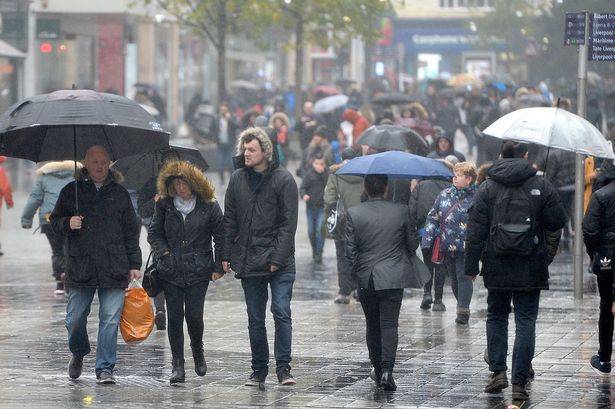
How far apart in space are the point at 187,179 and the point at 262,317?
3.57 ft

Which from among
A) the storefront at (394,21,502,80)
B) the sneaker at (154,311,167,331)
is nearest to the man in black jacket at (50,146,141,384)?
the sneaker at (154,311,167,331)

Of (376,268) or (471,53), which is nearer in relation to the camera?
(376,268)

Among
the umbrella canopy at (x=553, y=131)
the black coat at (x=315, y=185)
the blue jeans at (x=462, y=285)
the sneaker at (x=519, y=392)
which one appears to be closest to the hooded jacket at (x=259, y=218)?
the umbrella canopy at (x=553, y=131)

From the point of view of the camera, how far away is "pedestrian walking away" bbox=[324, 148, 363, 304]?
1523cm

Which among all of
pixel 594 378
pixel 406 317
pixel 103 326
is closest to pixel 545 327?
pixel 406 317

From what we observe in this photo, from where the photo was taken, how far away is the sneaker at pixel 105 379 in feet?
33.8

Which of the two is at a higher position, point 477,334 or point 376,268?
point 376,268

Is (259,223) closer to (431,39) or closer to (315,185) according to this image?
(315,185)

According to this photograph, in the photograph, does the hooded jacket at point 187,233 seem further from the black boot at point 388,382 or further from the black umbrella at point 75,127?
the black boot at point 388,382

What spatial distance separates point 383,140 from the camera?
53.8ft

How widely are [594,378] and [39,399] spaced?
3864 mm

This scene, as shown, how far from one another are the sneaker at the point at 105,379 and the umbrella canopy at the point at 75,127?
5.15 feet

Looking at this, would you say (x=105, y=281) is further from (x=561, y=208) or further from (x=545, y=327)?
(x=545, y=327)

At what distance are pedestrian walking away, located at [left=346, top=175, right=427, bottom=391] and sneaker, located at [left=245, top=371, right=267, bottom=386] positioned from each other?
0.77 m
